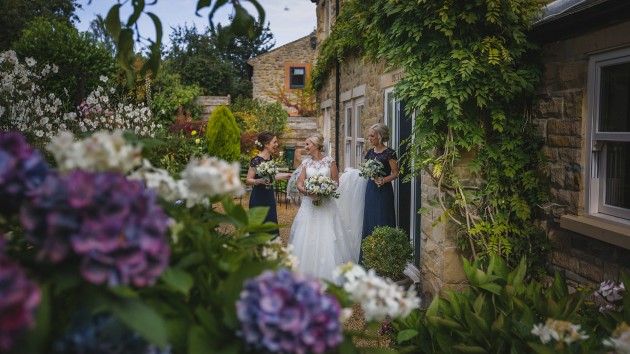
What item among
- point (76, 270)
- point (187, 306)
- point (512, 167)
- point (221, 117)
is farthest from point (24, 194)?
point (221, 117)

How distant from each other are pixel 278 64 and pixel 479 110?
70.5 ft

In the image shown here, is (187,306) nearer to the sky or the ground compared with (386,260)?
nearer to the sky

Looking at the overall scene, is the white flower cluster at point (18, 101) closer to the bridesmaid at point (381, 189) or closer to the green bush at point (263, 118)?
the bridesmaid at point (381, 189)

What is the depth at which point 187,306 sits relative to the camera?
1.25 meters

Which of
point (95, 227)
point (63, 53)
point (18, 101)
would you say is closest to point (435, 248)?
point (95, 227)

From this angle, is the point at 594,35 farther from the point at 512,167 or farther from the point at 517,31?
the point at 512,167

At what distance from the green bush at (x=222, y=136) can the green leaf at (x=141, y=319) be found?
13415 millimetres

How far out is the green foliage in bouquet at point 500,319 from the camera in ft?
6.81

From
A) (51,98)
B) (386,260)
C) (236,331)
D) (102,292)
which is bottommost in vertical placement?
(386,260)

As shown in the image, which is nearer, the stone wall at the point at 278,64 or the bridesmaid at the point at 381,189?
the bridesmaid at the point at 381,189

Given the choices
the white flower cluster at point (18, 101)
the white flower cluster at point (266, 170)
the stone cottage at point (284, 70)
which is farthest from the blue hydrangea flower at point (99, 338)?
the stone cottage at point (284, 70)

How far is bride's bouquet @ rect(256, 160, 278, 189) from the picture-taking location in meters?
6.86

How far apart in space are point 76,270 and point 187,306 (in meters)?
0.35

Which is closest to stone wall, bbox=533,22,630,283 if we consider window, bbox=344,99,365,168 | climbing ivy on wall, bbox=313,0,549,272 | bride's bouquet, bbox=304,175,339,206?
climbing ivy on wall, bbox=313,0,549,272
